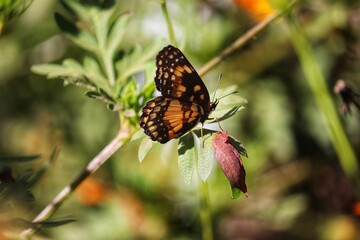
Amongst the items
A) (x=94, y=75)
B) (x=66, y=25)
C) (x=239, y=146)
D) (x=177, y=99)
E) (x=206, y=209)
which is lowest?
(x=206, y=209)

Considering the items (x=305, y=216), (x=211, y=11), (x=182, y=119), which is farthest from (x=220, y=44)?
(x=182, y=119)

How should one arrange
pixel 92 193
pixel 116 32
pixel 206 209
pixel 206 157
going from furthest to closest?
pixel 92 193 → pixel 206 209 → pixel 116 32 → pixel 206 157

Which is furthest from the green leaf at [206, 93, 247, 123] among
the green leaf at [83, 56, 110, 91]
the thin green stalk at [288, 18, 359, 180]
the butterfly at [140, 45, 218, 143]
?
the thin green stalk at [288, 18, 359, 180]

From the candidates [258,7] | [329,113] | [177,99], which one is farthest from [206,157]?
[258,7]

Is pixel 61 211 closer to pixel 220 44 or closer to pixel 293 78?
pixel 220 44

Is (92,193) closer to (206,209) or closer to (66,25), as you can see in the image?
(206,209)
